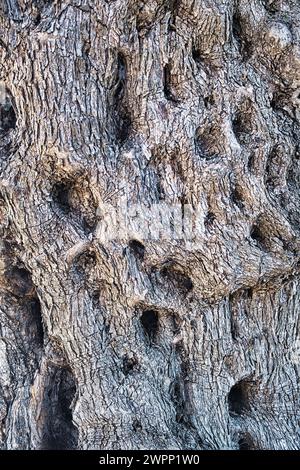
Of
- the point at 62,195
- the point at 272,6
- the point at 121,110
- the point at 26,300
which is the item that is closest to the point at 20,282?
the point at 26,300

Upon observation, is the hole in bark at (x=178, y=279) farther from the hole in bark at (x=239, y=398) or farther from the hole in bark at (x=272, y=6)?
the hole in bark at (x=272, y=6)

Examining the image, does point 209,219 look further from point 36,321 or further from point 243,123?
point 36,321

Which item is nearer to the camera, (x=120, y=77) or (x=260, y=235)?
(x=120, y=77)

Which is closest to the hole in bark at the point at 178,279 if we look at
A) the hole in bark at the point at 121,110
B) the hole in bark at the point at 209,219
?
the hole in bark at the point at 209,219

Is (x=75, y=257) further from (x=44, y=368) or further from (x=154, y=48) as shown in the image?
(x=154, y=48)

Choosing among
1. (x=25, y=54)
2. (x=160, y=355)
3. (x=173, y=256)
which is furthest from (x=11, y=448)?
(x=25, y=54)

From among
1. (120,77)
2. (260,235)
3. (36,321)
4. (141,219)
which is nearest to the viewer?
(141,219)

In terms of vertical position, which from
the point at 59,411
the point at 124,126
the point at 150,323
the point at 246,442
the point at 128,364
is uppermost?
the point at 124,126
